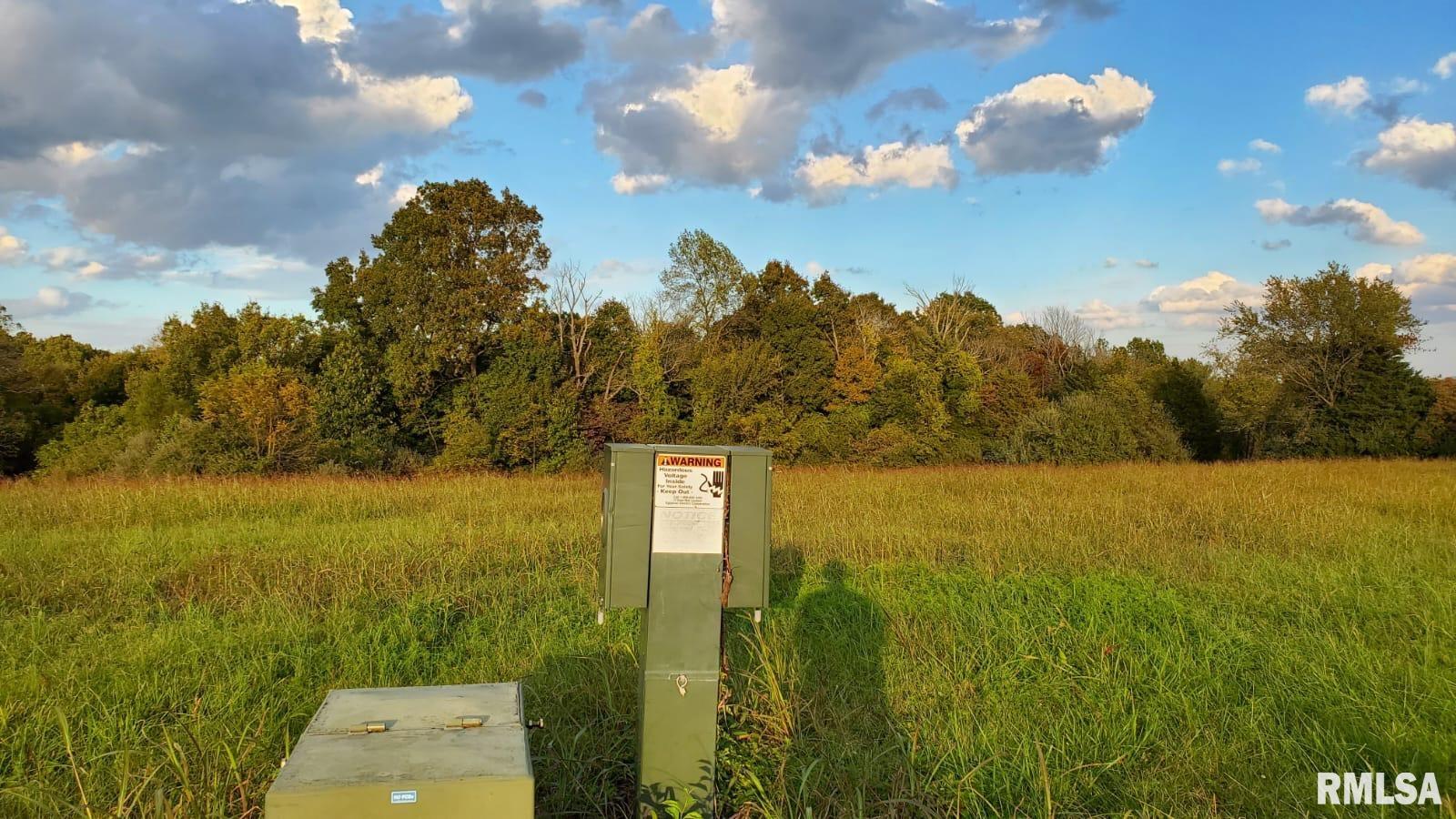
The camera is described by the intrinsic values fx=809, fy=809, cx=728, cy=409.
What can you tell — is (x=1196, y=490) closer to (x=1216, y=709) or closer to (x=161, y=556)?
(x=1216, y=709)

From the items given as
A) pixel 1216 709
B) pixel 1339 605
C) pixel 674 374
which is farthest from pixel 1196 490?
pixel 674 374

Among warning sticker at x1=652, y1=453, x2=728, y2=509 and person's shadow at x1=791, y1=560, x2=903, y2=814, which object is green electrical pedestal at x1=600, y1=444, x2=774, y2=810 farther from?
person's shadow at x1=791, y1=560, x2=903, y2=814

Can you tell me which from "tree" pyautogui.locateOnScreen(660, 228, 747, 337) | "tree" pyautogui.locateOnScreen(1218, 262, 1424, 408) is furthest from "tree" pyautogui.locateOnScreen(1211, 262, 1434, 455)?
"tree" pyautogui.locateOnScreen(660, 228, 747, 337)

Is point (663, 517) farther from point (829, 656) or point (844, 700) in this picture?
point (829, 656)

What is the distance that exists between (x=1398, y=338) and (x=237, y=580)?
32.5 meters

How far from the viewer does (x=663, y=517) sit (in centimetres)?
273

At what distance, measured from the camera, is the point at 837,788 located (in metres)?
3.09

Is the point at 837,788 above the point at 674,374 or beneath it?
beneath

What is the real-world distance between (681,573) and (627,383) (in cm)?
2253

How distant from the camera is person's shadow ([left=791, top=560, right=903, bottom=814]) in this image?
10.6ft

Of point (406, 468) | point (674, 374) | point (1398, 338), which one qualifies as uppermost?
point (1398, 338)

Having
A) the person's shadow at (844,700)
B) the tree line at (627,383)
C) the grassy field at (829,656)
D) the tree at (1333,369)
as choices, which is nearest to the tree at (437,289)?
the tree line at (627,383)

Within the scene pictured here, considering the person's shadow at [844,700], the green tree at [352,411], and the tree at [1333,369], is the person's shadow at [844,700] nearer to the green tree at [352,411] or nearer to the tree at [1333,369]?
the green tree at [352,411]

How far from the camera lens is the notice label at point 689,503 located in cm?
273
